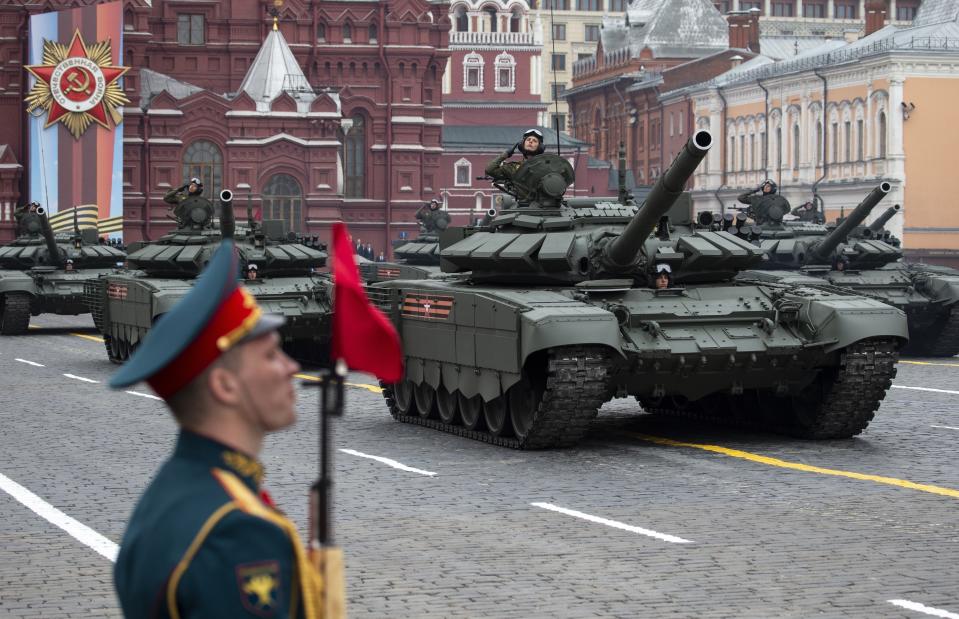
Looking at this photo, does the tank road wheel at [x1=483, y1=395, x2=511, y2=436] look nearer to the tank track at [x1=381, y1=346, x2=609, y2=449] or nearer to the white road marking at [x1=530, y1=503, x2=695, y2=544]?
the tank track at [x1=381, y1=346, x2=609, y2=449]

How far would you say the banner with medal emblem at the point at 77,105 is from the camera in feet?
202

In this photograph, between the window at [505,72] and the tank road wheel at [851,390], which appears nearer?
the tank road wheel at [851,390]

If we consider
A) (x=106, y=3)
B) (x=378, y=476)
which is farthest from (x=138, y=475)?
(x=106, y=3)

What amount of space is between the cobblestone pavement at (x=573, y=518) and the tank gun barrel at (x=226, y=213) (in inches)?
172

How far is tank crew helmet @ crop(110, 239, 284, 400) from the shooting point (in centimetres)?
344

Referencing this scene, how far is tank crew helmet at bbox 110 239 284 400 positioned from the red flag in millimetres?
137

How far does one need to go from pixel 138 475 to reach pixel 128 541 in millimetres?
10144

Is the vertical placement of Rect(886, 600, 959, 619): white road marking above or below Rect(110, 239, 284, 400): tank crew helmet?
below

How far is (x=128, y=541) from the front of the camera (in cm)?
346

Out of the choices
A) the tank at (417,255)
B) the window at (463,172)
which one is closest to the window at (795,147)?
the window at (463,172)

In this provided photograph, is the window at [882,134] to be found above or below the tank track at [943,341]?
above

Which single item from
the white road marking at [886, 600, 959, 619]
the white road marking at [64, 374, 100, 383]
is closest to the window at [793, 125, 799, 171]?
the white road marking at [64, 374, 100, 383]

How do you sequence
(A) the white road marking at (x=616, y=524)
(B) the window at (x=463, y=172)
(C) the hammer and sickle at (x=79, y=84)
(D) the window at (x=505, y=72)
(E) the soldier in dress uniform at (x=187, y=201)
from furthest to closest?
(D) the window at (x=505, y=72) < (B) the window at (x=463, y=172) < (C) the hammer and sickle at (x=79, y=84) < (E) the soldier in dress uniform at (x=187, y=201) < (A) the white road marking at (x=616, y=524)

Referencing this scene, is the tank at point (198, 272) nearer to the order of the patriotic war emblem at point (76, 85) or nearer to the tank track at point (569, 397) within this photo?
the tank track at point (569, 397)
